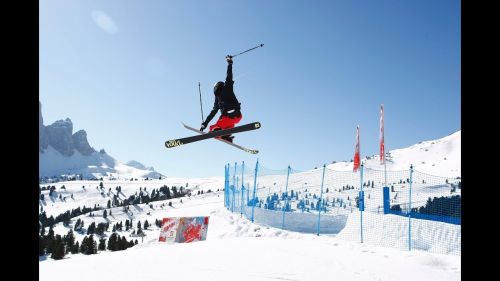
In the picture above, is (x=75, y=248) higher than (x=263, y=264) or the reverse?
the reverse

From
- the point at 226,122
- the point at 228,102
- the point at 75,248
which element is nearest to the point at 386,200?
the point at 226,122

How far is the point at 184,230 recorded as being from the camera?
19.5m

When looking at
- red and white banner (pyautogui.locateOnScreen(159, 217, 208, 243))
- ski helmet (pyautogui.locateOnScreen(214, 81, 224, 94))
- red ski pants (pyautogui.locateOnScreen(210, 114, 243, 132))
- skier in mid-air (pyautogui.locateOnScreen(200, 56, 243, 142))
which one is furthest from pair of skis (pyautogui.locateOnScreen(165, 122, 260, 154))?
red and white banner (pyautogui.locateOnScreen(159, 217, 208, 243))

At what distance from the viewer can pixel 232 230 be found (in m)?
19.0

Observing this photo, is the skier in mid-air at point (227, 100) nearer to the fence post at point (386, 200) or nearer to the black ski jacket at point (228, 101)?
the black ski jacket at point (228, 101)

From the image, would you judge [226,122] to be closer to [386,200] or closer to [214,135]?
[214,135]

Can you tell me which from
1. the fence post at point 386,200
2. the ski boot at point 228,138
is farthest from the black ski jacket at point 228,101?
the fence post at point 386,200

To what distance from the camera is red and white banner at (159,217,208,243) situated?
63.6 feet

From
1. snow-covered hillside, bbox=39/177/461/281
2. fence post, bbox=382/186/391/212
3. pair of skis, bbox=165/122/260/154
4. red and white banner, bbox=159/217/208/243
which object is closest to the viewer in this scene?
snow-covered hillside, bbox=39/177/461/281

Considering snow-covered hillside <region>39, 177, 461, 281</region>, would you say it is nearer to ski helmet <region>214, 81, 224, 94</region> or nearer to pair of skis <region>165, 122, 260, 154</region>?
pair of skis <region>165, 122, 260, 154</region>

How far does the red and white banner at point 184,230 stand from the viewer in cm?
1938

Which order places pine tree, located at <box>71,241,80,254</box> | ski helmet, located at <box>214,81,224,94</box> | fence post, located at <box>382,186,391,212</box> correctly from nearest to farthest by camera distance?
ski helmet, located at <box>214,81,224,94</box> → fence post, located at <box>382,186,391,212</box> → pine tree, located at <box>71,241,80,254</box>
